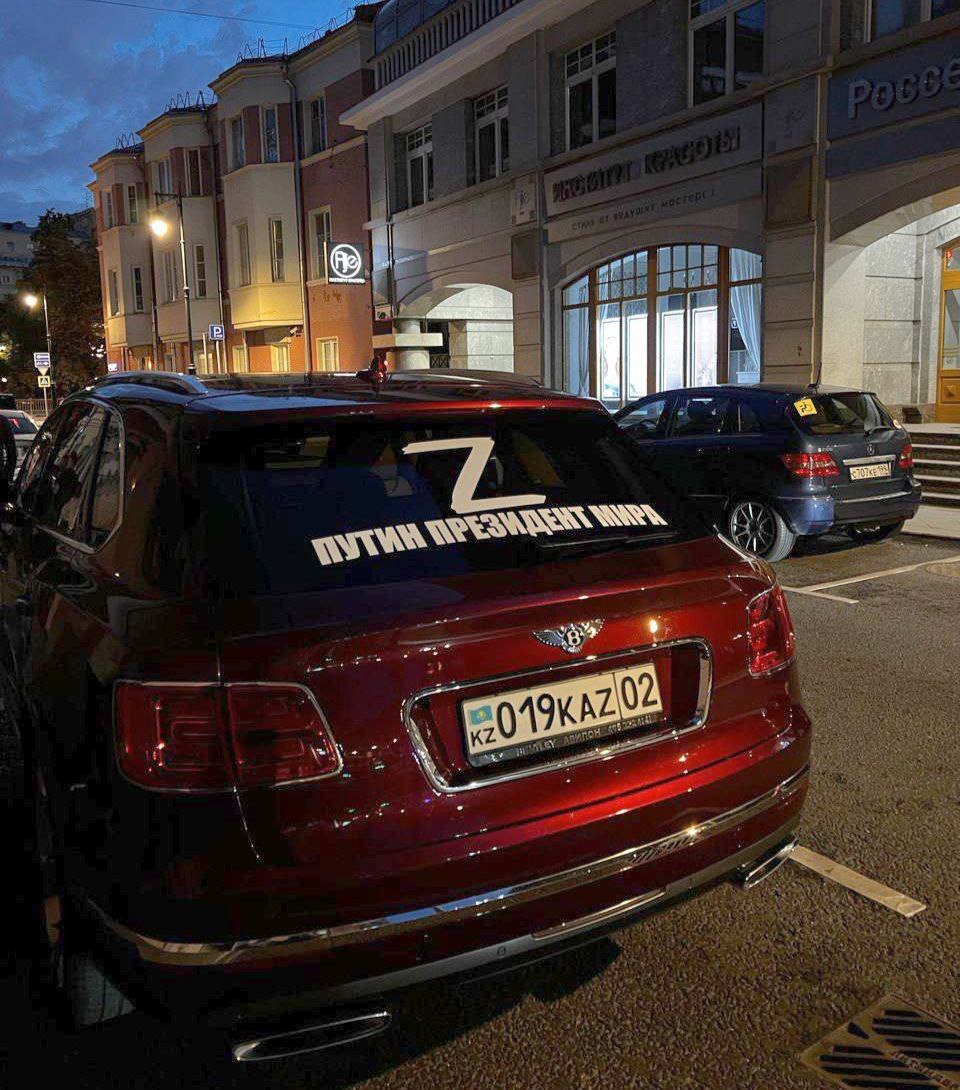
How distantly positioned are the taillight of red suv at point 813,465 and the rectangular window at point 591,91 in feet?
36.6

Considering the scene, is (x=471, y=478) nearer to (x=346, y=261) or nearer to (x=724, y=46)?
(x=724, y=46)

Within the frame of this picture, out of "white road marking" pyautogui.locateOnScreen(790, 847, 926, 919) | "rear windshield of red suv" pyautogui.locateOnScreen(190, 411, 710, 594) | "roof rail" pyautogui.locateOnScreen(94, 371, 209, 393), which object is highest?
"roof rail" pyautogui.locateOnScreen(94, 371, 209, 393)

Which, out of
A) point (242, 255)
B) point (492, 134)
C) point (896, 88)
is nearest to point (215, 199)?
point (242, 255)

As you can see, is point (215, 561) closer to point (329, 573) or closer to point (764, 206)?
point (329, 573)

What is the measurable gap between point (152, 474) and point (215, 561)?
0.44 metres

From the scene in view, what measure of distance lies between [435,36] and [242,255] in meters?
11.1

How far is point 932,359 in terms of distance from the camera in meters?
15.3

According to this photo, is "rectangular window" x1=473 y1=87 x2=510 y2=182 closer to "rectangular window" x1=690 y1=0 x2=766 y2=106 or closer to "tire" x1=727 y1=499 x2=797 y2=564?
"rectangular window" x1=690 y1=0 x2=766 y2=106

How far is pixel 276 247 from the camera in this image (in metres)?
28.4

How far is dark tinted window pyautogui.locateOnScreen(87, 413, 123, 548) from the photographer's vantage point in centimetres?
269

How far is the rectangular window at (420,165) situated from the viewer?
2270 centimetres

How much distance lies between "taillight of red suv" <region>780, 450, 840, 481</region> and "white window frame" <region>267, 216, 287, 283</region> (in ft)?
74.5

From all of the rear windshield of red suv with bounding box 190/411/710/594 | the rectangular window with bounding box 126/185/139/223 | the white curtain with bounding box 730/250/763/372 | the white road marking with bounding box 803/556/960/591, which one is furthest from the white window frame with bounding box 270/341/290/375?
the rear windshield of red suv with bounding box 190/411/710/594

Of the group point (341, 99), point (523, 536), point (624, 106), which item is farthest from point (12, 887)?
point (341, 99)
